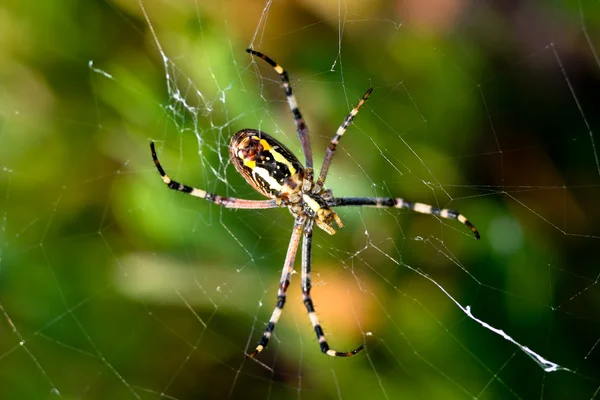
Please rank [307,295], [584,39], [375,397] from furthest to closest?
[307,295] < [375,397] < [584,39]

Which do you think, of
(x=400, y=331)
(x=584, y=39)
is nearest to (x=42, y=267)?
(x=400, y=331)

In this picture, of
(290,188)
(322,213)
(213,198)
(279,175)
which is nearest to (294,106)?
(279,175)

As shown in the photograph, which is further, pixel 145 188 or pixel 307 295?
pixel 145 188

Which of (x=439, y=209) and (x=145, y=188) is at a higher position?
(x=145, y=188)

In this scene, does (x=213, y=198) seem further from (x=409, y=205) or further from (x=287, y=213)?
(x=409, y=205)

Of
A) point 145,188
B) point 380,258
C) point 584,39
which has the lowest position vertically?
point 380,258

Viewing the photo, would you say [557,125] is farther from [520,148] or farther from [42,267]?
[42,267]
